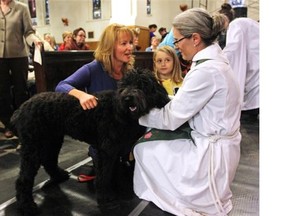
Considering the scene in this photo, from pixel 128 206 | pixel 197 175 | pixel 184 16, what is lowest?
pixel 128 206

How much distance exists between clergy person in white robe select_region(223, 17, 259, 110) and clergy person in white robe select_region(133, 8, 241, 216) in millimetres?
2370

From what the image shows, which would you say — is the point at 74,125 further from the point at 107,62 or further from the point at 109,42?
the point at 109,42

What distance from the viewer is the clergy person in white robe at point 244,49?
13.3ft

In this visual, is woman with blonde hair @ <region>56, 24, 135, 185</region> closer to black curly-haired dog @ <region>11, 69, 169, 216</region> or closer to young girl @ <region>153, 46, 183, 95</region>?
black curly-haired dog @ <region>11, 69, 169, 216</region>

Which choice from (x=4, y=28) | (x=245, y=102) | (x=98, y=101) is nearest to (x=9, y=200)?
(x=98, y=101)

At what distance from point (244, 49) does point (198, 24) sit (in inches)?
101

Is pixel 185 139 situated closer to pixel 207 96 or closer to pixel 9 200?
pixel 207 96

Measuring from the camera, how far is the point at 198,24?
1759 millimetres

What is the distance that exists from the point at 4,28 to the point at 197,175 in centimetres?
Result: 288

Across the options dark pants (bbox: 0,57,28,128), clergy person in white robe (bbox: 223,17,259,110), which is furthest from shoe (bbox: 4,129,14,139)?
clergy person in white robe (bbox: 223,17,259,110)

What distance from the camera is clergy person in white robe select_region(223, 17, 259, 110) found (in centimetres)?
405

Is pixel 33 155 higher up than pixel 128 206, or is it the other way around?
pixel 33 155

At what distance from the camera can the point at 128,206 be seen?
2184 millimetres
